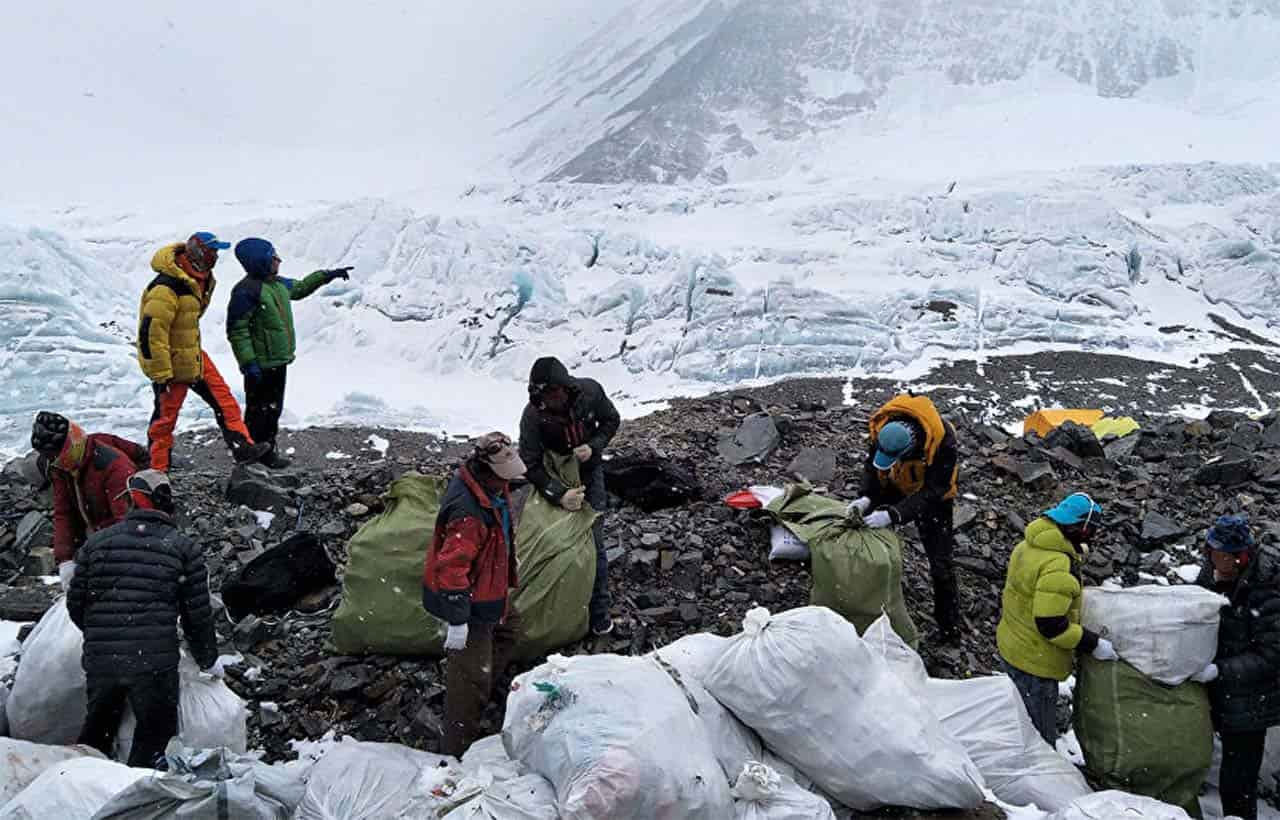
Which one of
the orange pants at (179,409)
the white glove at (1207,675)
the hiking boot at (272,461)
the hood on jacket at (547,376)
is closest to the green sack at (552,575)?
the hood on jacket at (547,376)

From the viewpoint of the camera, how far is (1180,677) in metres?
3.31

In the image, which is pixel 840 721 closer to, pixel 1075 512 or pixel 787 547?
pixel 1075 512

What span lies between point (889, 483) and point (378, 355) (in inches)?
446

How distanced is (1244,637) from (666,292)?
13269mm

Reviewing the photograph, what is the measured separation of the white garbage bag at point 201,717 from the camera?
304 cm

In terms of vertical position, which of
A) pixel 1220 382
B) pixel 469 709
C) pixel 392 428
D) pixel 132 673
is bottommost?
pixel 1220 382

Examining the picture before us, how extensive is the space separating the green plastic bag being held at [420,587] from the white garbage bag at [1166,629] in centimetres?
211

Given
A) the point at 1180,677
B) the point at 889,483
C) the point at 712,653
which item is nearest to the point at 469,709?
the point at 712,653

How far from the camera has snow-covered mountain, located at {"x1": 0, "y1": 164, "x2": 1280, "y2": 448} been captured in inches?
499

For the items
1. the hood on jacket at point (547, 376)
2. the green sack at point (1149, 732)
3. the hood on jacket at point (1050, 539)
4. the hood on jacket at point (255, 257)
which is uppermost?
the hood on jacket at point (255, 257)

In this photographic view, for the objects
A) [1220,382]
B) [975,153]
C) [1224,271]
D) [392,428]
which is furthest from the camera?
[975,153]

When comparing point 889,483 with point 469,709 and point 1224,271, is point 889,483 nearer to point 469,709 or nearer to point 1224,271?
point 469,709


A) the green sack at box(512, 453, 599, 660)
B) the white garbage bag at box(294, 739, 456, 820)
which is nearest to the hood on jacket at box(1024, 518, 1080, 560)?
A: the green sack at box(512, 453, 599, 660)

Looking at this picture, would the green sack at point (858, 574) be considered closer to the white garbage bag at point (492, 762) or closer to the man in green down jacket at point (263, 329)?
the white garbage bag at point (492, 762)
